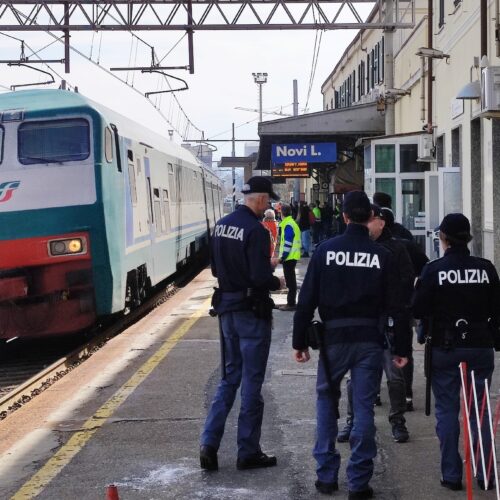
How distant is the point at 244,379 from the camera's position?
21.0 ft

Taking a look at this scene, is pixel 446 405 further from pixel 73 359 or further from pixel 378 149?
pixel 378 149

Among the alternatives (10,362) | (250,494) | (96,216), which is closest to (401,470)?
(250,494)

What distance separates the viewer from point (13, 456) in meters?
6.91

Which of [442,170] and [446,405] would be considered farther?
[442,170]

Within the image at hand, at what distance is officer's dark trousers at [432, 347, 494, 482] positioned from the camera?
5.94 meters

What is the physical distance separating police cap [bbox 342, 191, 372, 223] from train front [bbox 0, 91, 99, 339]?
→ 560 centimetres

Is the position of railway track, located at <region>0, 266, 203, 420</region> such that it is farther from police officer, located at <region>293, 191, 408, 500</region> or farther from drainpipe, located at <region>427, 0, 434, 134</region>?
drainpipe, located at <region>427, 0, 434, 134</region>

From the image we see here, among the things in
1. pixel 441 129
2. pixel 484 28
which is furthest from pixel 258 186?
pixel 441 129

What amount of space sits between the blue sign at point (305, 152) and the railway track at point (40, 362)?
12.2 m

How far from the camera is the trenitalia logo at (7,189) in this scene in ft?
36.6

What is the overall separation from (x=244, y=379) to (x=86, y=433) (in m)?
1.62

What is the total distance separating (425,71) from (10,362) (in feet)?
39.6

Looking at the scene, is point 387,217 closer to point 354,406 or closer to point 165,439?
point 354,406

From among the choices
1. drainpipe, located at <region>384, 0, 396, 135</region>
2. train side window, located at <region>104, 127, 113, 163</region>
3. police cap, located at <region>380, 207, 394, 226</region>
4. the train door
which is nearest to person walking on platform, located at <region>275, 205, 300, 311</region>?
the train door
